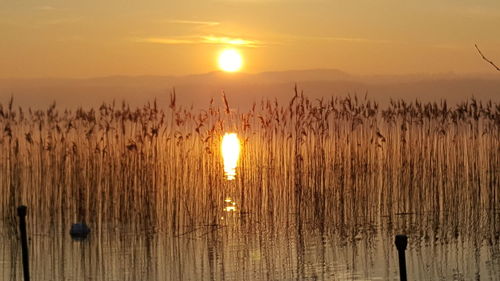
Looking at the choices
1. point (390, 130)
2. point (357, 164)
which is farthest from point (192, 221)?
point (390, 130)

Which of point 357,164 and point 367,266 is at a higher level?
point 357,164

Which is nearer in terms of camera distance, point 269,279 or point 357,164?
point 269,279

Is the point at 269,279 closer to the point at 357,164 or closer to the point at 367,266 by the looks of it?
the point at 367,266

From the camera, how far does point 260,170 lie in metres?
12.3

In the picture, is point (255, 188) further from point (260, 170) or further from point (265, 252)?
point (265, 252)

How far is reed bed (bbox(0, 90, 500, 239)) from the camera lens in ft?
37.9

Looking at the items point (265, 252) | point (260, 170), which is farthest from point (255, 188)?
point (265, 252)

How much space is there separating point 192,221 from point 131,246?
4.58ft

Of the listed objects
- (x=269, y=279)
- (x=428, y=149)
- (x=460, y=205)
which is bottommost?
(x=269, y=279)

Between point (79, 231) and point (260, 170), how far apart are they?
2.84 meters

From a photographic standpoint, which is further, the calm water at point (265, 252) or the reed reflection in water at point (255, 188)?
the reed reflection in water at point (255, 188)

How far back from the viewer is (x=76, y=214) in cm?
1153

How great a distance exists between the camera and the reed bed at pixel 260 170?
11.5 m

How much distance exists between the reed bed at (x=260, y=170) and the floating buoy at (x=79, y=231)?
0.28 meters
